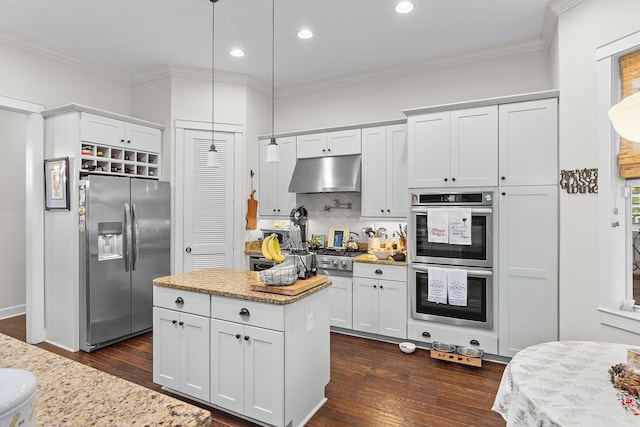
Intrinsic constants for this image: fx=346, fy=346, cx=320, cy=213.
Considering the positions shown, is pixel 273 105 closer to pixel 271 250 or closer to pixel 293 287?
pixel 271 250

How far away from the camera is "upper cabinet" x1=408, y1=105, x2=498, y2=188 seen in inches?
135

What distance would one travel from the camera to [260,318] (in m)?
2.27

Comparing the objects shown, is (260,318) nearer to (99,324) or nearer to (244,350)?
(244,350)

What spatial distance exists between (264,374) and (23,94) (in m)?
4.01

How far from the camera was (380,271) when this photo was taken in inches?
155

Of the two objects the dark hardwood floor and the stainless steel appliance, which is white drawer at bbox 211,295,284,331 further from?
the stainless steel appliance

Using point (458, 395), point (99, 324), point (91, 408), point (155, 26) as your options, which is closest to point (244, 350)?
point (91, 408)

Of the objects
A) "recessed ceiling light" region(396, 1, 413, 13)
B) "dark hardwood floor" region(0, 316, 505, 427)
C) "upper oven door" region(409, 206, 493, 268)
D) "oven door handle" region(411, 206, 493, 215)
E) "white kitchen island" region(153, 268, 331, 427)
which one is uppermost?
"recessed ceiling light" region(396, 1, 413, 13)

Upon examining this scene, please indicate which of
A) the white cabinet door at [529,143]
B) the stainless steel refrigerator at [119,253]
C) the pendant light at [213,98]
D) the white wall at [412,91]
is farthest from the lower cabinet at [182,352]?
the white wall at [412,91]

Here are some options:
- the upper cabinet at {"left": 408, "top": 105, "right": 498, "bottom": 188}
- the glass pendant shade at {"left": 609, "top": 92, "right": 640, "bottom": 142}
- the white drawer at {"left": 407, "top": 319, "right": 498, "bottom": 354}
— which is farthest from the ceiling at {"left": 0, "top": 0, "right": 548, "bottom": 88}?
the white drawer at {"left": 407, "top": 319, "right": 498, "bottom": 354}

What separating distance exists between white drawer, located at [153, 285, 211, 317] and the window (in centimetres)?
306

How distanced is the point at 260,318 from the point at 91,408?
1.44 m

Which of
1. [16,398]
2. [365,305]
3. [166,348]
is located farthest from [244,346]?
[365,305]

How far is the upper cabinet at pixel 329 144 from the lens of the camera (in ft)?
14.4
